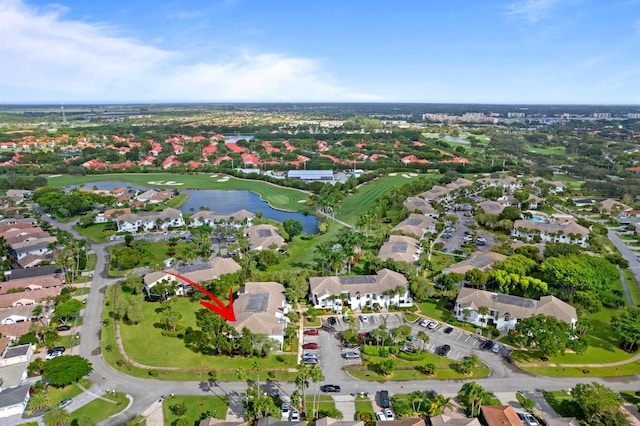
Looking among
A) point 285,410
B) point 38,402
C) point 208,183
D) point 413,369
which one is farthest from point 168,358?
point 208,183

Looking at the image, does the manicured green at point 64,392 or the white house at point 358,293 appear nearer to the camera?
the manicured green at point 64,392

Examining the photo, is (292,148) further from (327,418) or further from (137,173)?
(327,418)

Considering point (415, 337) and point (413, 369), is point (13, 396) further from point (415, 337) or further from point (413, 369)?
point (415, 337)

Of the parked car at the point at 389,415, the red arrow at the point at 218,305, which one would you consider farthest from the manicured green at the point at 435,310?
the red arrow at the point at 218,305

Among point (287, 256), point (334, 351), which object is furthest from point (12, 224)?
point (334, 351)

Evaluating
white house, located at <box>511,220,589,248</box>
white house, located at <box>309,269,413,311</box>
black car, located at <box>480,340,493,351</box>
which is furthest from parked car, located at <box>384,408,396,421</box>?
white house, located at <box>511,220,589,248</box>

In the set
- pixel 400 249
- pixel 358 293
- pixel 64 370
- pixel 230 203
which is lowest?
pixel 64 370

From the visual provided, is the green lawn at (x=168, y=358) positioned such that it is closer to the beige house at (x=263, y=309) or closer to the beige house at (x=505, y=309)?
the beige house at (x=263, y=309)
